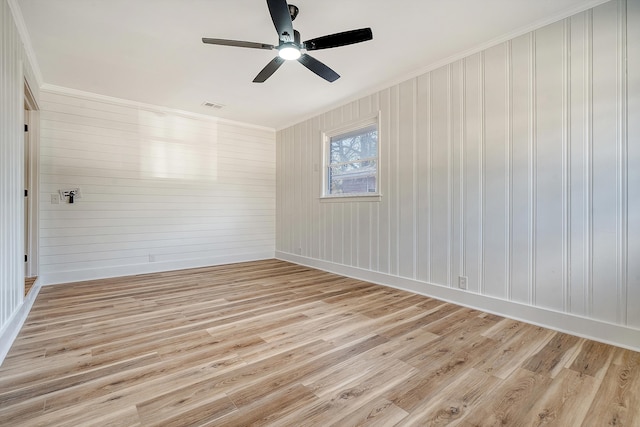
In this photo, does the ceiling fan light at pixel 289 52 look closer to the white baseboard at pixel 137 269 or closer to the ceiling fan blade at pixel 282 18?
the ceiling fan blade at pixel 282 18

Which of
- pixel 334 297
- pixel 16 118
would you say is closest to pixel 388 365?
pixel 334 297

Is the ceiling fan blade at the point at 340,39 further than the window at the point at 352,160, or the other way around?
the window at the point at 352,160

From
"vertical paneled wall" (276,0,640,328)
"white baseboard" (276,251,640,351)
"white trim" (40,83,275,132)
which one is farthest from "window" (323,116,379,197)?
"white trim" (40,83,275,132)

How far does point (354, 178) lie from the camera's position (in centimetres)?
447

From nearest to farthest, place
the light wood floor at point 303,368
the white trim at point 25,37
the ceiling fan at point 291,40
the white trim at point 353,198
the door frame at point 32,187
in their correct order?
the light wood floor at point 303,368 < the ceiling fan at point 291,40 < the white trim at point 25,37 < the door frame at point 32,187 < the white trim at point 353,198

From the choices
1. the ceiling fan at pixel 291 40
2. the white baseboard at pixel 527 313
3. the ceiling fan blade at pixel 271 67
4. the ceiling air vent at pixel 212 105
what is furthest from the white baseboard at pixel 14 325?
the white baseboard at pixel 527 313

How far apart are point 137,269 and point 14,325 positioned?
2303 mm

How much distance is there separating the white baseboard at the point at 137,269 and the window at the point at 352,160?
7.12 feet

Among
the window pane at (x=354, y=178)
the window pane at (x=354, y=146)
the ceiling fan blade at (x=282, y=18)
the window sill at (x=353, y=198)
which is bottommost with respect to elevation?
the window sill at (x=353, y=198)

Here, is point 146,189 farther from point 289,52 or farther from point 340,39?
point 340,39

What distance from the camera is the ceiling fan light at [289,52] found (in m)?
2.39

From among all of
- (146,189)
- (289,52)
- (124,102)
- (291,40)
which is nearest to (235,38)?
(289,52)

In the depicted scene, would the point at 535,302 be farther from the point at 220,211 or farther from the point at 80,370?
the point at 220,211

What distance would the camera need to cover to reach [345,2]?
7.71ft
